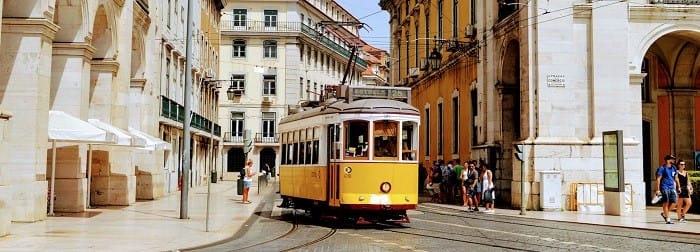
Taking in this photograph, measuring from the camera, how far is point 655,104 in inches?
1230

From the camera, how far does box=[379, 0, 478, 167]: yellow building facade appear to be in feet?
116

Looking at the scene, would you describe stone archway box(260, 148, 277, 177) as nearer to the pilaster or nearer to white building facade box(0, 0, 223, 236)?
white building facade box(0, 0, 223, 236)

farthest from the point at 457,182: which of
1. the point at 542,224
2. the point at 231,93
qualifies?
the point at 231,93

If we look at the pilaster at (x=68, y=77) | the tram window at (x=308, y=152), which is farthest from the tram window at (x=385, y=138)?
the pilaster at (x=68, y=77)

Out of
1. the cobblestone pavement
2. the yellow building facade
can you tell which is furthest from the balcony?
the cobblestone pavement

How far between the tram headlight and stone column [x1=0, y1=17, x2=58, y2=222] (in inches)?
307

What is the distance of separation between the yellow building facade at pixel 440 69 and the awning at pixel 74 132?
1872 centimetres

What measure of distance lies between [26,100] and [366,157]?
25.7ft

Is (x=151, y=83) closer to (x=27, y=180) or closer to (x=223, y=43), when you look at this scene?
(x=27, y=180)

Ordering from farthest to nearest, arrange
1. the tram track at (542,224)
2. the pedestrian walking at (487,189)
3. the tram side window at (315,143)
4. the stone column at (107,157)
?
1. the pedestrian walking at (487,189)
2. the stone column at (107,157)
3. the tram side window at (315,143)
4. the tram track at (542,224)

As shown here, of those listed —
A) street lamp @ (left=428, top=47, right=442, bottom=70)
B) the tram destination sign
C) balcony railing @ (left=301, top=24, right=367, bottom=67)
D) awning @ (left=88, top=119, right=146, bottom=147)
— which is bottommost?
awning @ (left=88, top=119, right=146, bottom=147)

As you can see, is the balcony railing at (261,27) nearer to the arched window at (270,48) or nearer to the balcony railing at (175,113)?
the arched window at (270,48)

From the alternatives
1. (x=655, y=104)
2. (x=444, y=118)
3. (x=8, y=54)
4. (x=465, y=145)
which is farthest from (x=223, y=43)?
(x=8, y=54)

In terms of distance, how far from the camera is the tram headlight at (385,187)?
17875 millimetres
